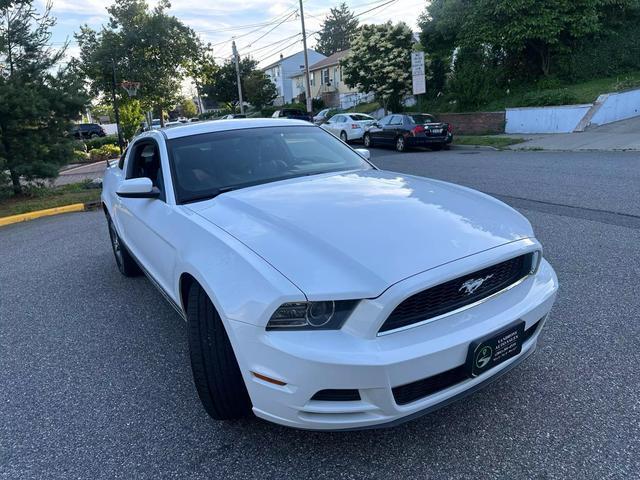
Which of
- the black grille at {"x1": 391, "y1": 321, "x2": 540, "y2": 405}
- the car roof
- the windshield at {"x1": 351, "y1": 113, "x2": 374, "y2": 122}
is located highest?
the car roof

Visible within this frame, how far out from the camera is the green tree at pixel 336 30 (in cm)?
8712

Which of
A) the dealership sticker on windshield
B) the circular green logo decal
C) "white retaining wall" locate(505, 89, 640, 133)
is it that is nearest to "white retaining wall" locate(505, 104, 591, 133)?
"white retaining wall" locate(505, 89, 640, 133)

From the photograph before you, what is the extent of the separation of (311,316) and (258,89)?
56993 mm

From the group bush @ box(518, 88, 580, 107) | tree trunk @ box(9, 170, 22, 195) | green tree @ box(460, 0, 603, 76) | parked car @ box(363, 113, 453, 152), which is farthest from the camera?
green tree @ box(460, 0, 603, 76)

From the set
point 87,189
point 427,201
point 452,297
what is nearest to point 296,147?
point 427,201

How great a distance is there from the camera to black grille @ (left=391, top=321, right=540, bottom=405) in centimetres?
207

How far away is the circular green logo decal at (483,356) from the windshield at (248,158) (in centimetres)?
196

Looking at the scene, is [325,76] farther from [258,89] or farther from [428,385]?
[428,385]

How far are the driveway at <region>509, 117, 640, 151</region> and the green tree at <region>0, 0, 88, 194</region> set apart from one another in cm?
1327

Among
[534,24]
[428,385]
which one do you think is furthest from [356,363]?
[534,24]

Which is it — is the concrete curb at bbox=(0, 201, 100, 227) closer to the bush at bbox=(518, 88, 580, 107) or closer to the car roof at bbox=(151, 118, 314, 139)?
the car roof at bbox=(151, 118, 314, 139)

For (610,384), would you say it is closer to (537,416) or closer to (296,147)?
(537,416)

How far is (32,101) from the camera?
1034 cm

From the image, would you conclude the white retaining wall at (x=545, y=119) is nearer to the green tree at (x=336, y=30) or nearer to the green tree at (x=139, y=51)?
the green tree at (x=139, y=51)
